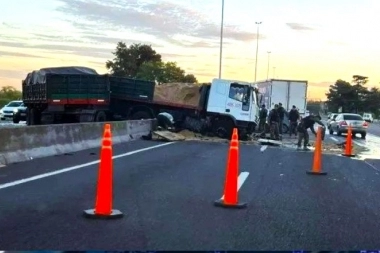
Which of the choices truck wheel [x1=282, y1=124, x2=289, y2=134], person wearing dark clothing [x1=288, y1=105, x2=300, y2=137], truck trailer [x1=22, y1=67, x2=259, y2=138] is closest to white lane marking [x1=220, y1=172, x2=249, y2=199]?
truck trailer [x1=22, y1=67, x2=259, y2=138]

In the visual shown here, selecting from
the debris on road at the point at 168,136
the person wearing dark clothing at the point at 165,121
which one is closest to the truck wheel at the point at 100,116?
the person wearing dark clothing at the point at 165,121

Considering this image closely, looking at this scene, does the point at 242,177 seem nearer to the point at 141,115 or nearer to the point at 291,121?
the point at 141,115

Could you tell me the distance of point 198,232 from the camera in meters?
6.96

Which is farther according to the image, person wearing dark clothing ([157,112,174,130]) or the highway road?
person wearing dark clothing ([157,112,174,130])

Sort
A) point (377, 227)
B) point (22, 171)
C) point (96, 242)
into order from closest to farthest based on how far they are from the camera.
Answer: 1. point (96, 242)
2. point (377, 227)
3. point (22, 171)

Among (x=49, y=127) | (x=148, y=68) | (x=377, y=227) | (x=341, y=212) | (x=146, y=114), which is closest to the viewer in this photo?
(x=377, y=227)

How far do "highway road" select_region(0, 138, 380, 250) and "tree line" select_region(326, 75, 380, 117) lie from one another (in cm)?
13789

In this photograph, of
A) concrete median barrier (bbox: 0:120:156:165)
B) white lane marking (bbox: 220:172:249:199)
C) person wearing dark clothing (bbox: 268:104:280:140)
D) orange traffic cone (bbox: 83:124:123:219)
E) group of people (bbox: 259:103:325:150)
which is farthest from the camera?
person wearing dark clothing (bbox: 268:104:280:140)

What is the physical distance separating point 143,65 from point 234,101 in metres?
62.0

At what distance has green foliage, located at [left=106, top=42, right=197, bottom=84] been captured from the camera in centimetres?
8612

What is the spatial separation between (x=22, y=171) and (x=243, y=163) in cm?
640

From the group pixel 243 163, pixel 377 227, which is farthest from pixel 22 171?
pixel 377 227

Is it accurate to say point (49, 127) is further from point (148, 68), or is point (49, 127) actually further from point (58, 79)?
point (148, 68)

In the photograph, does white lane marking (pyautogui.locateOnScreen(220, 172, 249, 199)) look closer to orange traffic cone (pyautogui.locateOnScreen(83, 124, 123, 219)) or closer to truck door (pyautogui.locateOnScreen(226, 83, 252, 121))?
orange traffic cone (pyautogui.locateOnScreen(83, 124, 123, 219))
